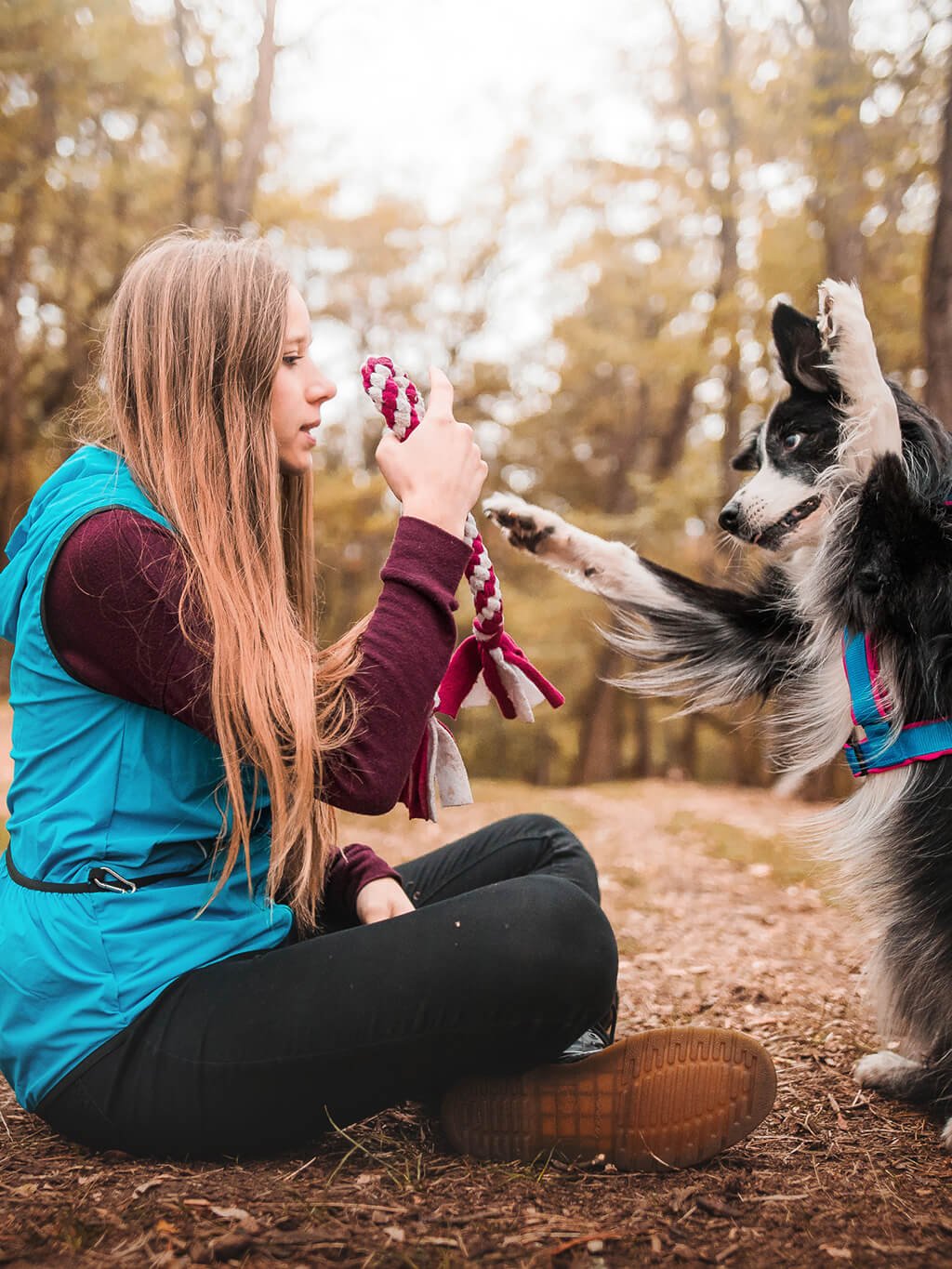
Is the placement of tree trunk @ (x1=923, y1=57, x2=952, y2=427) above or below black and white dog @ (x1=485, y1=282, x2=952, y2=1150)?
above

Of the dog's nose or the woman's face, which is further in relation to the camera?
the dog's nose

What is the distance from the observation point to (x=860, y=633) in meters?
2.12

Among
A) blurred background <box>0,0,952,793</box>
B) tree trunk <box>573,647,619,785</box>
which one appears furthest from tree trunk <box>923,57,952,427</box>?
tree trunk <box>573,647,619,785</box>

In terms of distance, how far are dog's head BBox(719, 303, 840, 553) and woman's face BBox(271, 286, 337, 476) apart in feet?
3.57

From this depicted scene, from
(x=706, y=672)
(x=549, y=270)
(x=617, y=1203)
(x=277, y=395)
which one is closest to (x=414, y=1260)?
(x=617, y=1203)

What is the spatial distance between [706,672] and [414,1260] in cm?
156

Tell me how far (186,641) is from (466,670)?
784 millimetres

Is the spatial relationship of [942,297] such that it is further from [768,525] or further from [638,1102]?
[638,1102]

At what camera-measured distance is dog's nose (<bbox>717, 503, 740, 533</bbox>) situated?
8.13 feet

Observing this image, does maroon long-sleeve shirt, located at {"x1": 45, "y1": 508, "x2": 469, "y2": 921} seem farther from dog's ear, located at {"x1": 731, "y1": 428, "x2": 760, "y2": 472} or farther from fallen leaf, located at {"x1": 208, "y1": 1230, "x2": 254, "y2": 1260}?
dog's ear, located at {"x1": 731, "y1": 428, "x2": 760, "y2": 472}

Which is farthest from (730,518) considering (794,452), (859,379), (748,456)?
(859,379)

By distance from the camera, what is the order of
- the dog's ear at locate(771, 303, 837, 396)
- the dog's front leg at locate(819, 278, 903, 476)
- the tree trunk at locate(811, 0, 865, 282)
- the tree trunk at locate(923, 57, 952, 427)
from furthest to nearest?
the tree trunk at locate(811, 0, 865, 282) → the tree trunk at locate(923, 57, 952, 427) → the dog's ear at locate(771, 303, 837, 396) → the dog's front leg at locate(819, 278, 903, 476)

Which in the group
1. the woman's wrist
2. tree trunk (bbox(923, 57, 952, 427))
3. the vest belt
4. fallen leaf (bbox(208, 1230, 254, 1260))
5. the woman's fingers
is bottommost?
fallen leaf (bbox(208, 1230, 254, 1260))

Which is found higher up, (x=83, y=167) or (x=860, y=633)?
(x=83, y=167)
